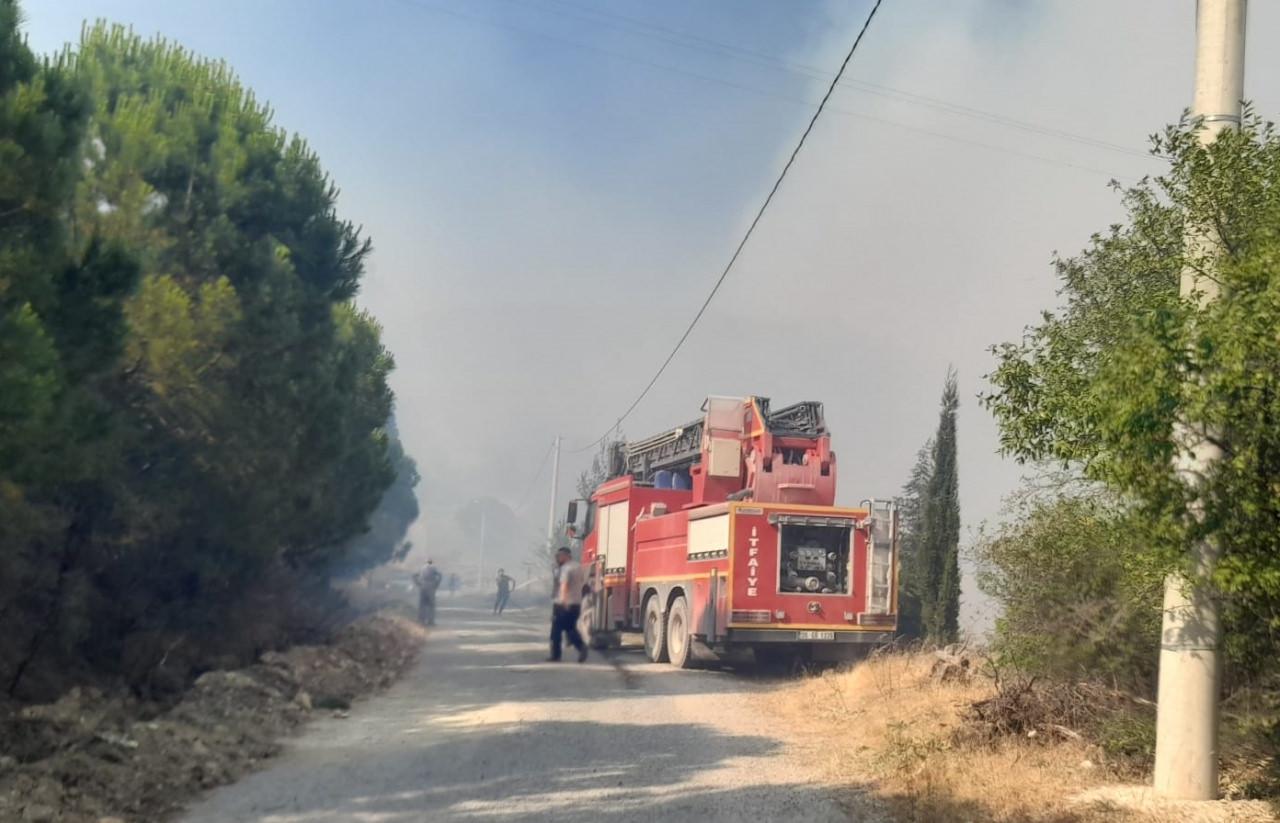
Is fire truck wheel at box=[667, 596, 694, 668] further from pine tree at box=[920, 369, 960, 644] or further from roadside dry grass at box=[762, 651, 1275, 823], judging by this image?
pine tree at box=[920, 369, 960, 644]

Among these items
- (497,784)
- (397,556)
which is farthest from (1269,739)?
(397,556)

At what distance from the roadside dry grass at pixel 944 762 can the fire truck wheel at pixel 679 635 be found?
3.85 meters

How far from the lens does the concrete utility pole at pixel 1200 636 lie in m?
6.55

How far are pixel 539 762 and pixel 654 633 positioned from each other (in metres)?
9.74

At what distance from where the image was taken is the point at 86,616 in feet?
44.6

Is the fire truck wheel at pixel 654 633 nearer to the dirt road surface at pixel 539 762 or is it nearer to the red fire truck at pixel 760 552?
the red fire truck at pixel 760 552

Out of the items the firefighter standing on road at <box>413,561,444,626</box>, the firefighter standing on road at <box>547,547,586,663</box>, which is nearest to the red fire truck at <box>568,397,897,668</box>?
the firefighter standing on road at <box>547,547,586,663</box>

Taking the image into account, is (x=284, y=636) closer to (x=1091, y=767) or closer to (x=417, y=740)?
(x=417, y=740)

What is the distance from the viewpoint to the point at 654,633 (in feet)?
61.8

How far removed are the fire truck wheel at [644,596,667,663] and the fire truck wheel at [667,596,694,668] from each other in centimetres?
15

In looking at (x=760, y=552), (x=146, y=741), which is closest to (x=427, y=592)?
(x=760, y=552)

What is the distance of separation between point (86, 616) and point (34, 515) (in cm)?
312

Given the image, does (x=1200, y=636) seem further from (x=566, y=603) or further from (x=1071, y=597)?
(x=566, y=603)

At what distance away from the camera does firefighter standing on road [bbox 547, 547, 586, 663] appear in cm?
1817
